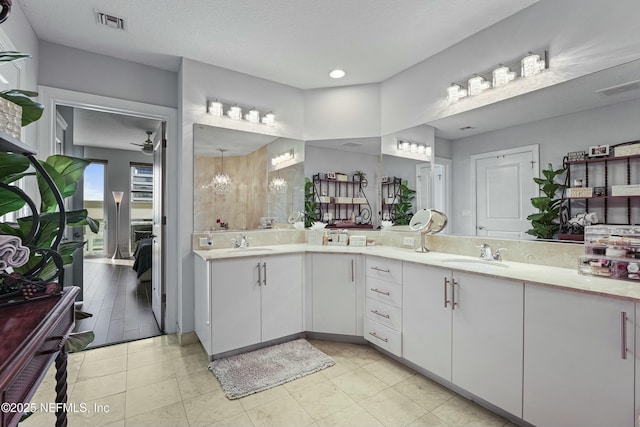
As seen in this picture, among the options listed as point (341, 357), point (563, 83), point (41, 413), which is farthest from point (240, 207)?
point (563, 83)

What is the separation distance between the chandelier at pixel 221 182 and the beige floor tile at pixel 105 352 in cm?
159

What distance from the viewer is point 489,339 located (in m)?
1.79

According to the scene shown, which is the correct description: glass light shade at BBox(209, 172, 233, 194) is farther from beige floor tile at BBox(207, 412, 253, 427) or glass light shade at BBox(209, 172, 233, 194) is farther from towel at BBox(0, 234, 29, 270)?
towel at BBox(0, 234, 29, 270)

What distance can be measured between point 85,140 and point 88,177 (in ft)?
4.01

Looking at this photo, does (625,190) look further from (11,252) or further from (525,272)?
(11,252)

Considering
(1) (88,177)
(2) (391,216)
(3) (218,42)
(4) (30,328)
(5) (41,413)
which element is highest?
(3) (218,42)

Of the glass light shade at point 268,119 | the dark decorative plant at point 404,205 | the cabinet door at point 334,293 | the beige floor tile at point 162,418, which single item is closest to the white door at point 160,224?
the glass light shade at point 268,119

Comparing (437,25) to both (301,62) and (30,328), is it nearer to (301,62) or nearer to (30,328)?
(301,62)

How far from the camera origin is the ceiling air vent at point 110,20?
7.22ft

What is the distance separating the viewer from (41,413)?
6.09 feet

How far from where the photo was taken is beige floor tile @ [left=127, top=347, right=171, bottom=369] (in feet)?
8.03

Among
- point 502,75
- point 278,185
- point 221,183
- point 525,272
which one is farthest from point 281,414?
point 502,75

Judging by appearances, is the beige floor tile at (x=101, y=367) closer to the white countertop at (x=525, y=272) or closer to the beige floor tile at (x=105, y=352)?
the beige floor tile at (x=105, y=352)

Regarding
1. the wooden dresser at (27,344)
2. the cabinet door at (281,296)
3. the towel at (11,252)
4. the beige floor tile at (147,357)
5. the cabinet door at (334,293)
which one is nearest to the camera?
the wooden dresser at (27,344)
